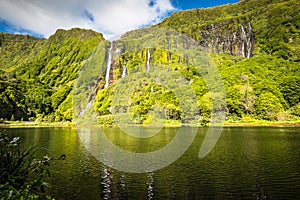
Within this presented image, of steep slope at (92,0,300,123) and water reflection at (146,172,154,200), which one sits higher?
steep slope at (92,0,300,123)

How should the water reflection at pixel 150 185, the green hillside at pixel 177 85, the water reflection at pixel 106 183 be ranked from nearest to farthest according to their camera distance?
1. the water reflection at pixel 150 185
2. the water reflection at pixel 106 183
3. the green hillside at pixel 177 85

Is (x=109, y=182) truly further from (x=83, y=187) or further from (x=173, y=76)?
(x=173, y=76)

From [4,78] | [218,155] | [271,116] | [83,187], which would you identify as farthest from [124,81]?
[83,187]

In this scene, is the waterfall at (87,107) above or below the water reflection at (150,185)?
above

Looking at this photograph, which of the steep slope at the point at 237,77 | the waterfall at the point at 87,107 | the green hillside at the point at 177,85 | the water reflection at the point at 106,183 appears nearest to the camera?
the water reflection at the point at 106,183

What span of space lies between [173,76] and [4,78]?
409 ft

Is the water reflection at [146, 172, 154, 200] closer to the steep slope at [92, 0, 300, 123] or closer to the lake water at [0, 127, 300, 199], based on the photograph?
the lake water at [0, 127, 300, 199]

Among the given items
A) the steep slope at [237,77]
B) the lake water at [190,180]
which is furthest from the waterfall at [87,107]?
the lake water at [190,180]

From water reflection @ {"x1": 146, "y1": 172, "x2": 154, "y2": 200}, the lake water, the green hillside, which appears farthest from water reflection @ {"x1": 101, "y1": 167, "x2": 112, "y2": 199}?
the green hillside

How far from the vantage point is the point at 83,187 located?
19.5 metres

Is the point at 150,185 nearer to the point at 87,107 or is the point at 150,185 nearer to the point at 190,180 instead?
the point at 190,180

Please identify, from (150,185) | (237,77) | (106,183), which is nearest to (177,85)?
(237,77)

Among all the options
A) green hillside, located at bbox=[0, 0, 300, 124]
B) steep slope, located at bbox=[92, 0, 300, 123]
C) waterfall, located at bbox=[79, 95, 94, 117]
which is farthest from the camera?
waterfall, located at bbox=[79, 95, 94, 117]

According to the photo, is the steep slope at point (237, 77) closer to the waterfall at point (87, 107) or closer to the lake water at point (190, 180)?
the waterfall at point (87, 107)
